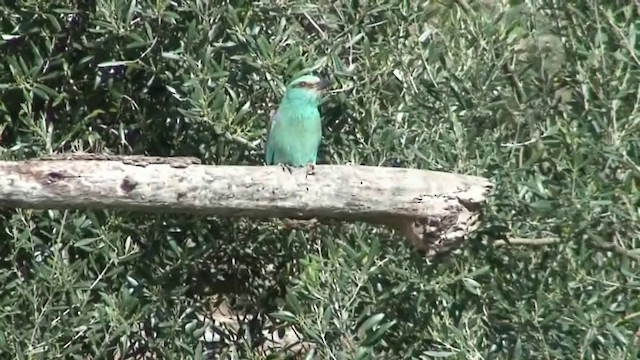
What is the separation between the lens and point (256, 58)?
3340mm

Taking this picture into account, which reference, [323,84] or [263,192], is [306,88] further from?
[263,192]

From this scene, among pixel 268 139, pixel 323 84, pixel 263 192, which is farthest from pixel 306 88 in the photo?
pixel 263 192

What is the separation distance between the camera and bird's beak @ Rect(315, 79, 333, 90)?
11.6 feet

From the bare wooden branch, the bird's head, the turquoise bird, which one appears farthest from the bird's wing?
the bare wooden branch

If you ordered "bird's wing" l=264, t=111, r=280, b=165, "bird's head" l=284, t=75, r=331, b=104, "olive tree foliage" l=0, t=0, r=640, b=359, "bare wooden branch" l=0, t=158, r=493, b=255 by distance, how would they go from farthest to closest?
"bird's wing" l=264, t=111, r=280, b=165
"bird's head" l=284, t=75, r=331, b=104
"olive tree foliage" l=0, t=0, r=640, b=359
"bare wooden branch" l=0, t=158, r=493, b=255

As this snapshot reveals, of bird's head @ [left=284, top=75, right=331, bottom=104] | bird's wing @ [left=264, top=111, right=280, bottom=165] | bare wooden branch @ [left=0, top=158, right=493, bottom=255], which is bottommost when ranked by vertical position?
bird's wing @ [left=264, top=111, right=280, bottom=165]

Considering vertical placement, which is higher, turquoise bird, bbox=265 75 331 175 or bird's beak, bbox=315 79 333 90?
bird's beak, bbox=315 79 333 90

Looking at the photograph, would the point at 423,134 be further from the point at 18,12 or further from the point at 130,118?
Result: the point at 18,12

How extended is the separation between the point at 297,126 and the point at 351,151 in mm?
505

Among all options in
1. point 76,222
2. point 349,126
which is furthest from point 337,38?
point 76,222

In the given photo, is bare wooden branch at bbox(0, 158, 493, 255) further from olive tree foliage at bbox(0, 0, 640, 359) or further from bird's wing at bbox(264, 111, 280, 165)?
bird's wing at bbox(264, 111, 280, 165)

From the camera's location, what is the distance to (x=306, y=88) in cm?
358

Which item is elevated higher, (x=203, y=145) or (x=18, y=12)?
(x=18, y=12)

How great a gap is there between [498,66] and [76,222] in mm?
1335
